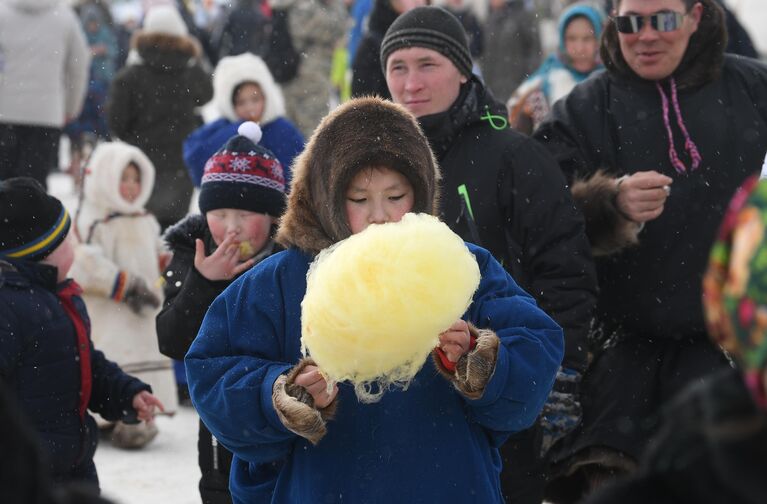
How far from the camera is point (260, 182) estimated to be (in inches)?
178

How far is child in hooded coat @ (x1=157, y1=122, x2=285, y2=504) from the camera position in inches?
165

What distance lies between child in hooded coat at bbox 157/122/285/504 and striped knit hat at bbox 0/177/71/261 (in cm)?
40

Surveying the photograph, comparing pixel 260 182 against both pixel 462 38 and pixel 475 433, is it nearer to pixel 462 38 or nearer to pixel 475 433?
pixel 462 38

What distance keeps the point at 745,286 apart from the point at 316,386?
1.42 meters

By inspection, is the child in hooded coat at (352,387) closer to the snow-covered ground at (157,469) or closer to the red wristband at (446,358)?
the red wristband at (446,358)

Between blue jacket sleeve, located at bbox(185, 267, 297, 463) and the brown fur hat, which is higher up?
the brown fur hat

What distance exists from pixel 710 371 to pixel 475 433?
1.71m

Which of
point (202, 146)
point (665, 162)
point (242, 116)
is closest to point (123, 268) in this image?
point (202, 146)

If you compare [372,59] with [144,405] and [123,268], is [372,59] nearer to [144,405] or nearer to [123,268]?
[123,268]

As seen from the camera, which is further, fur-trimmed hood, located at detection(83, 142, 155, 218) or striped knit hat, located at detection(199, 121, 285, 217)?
fur-trimmed hood, located at detection(83, 142, 155, 218)

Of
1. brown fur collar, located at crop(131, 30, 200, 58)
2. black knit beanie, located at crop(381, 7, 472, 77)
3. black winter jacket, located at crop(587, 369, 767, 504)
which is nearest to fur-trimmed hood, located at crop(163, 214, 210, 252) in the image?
black knit beanie, located at crop(381, 7, 472, 77)

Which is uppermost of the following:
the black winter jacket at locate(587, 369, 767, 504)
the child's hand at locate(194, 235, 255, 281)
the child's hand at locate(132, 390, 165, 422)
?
the black winter jacket at locate(587, 369, 767, 504)

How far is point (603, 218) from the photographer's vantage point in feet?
15.2

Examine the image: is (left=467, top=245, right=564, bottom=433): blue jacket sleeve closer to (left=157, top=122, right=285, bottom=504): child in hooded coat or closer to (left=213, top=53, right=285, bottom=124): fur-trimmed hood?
(left=157, top=122, right=285, bottom=504): child in hooded coat
